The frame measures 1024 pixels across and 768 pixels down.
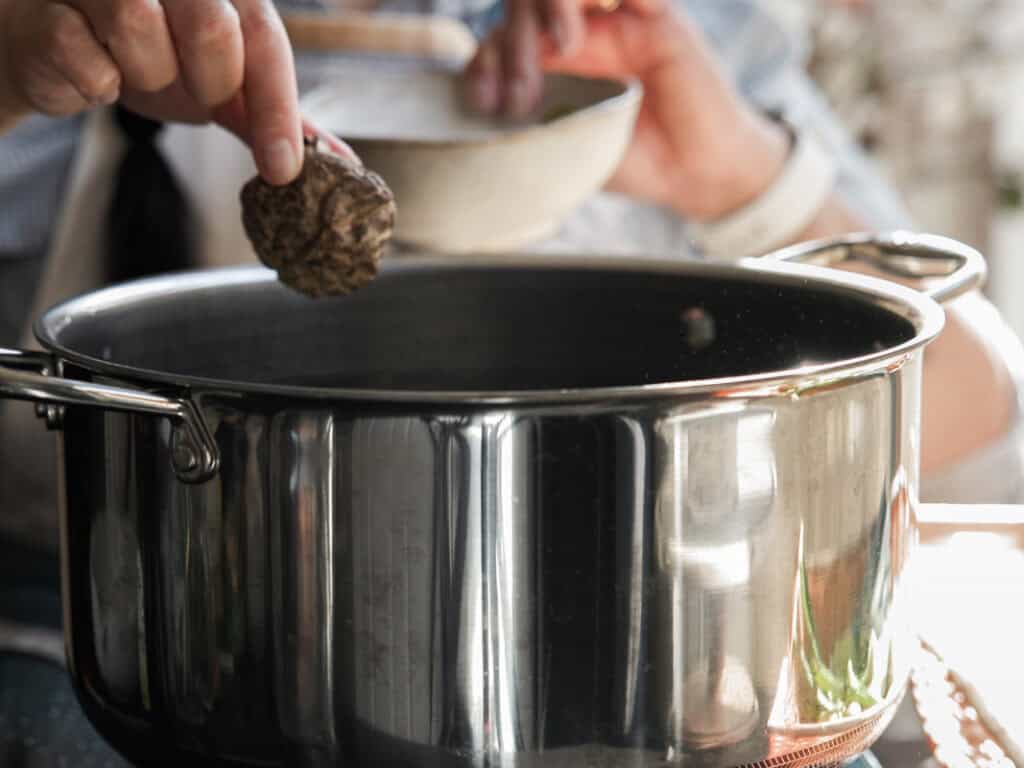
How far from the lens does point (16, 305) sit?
90 cm

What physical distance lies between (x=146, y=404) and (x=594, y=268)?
25cm

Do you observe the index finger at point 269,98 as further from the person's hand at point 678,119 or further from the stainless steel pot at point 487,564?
the person's hand at point 678,119

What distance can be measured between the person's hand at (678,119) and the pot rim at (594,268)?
0.48 meters

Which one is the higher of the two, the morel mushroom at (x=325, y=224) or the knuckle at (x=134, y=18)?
the knuckle at (x=134, y=18)

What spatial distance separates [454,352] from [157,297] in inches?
4.9

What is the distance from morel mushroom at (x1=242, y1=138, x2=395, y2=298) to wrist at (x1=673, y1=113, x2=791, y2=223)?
59 cm

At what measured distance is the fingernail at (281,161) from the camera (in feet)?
1.53

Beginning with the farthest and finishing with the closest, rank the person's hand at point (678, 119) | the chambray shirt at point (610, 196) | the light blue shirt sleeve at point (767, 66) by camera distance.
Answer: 1. the light blue shirt sleeve at point (767, 66)
2. the person's hand at point (678, 119)
3. the chambray shirt at point (610, 196)

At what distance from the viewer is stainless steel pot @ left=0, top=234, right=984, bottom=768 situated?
13.3 inches

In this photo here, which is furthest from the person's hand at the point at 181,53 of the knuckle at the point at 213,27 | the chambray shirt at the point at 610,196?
the chambray shirt at the point at 610,196

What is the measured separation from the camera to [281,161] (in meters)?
0.47

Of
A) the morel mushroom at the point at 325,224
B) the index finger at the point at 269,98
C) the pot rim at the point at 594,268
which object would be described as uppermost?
the index finger at the point at 269,98

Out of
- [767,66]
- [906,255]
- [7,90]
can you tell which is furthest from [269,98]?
[767,66]

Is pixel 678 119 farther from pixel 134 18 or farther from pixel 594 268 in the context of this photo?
pixel 134 18
